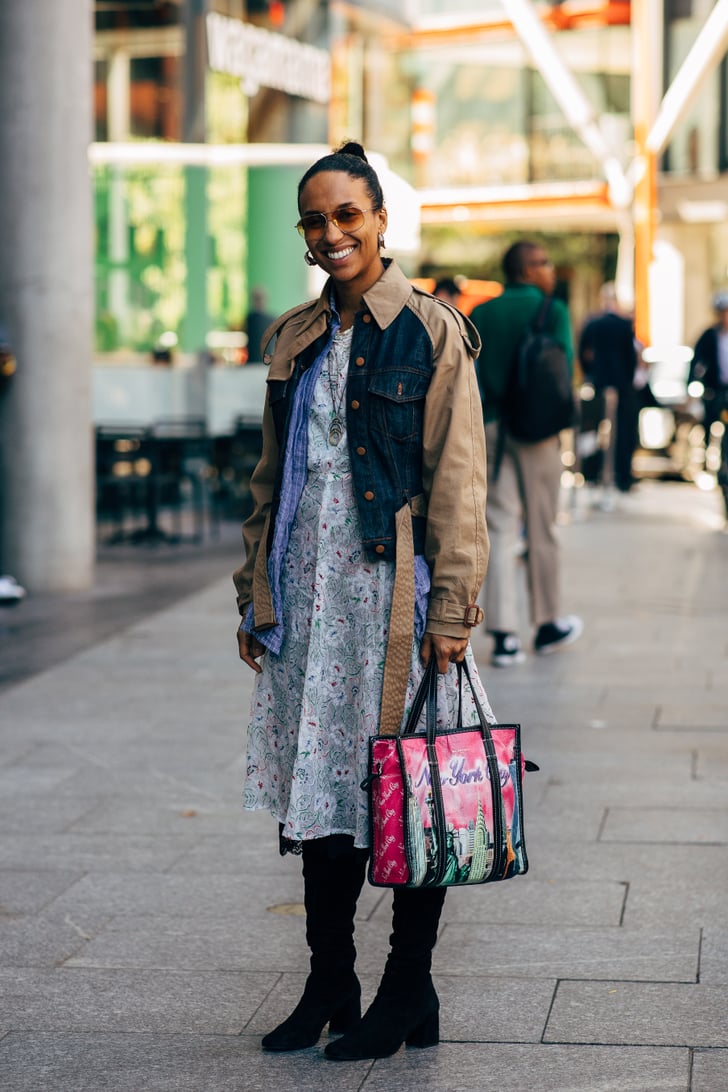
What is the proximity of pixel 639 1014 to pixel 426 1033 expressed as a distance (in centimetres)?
50

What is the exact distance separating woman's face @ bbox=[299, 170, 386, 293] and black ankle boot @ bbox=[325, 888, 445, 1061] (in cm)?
130

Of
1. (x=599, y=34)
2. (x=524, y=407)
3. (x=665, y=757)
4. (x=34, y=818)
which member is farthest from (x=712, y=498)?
(x=599, y=34)

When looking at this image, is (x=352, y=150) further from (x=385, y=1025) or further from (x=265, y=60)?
(x=265, y=60)

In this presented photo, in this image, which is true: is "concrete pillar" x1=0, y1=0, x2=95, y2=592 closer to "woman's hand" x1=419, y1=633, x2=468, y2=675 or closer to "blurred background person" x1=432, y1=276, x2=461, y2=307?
"blurred background person" x1=432, y1=276, x2=461, y2=307

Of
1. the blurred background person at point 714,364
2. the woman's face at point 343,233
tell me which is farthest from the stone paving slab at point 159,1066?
the blurred background person at point 714,364

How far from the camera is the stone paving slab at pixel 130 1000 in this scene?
13.0ft

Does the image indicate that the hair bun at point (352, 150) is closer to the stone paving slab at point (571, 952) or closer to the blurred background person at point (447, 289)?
the stone paving slab at point (571, 952)

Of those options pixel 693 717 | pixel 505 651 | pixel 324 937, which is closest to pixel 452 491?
pixel 324 937

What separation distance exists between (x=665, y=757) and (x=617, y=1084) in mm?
3083

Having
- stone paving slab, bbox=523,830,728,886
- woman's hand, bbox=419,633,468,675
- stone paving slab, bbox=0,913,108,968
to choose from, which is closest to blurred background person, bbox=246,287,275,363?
stone paving slab, bbox=523,830,728,886

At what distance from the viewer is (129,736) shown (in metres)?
6.99

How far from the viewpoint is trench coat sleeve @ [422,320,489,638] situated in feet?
12.0

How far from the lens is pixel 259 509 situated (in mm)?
3924

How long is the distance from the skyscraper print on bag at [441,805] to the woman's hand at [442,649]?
5cm
